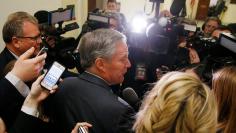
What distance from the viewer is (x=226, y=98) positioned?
1206 mm

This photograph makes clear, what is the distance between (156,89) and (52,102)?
2.05 feet

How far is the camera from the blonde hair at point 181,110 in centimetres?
80

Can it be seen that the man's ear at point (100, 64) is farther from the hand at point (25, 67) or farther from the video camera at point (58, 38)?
the video camera at point (58, 38)

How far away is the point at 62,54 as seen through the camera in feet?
7.98

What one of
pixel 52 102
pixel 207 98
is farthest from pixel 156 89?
pixel 52 102

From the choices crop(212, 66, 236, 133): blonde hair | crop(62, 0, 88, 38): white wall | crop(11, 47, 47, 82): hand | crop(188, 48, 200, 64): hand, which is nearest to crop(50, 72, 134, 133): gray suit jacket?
crop(11, 47, 47, 82): hand

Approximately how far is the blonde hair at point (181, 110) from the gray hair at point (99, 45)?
20.8 inches

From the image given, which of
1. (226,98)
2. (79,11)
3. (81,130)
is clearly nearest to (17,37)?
(81,130)

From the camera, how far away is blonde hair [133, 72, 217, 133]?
0.80 meters

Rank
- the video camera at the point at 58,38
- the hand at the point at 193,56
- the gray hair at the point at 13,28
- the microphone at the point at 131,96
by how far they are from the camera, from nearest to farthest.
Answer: the microphone at the point at 131,96 → the gray hair at the point at 13,28 → the video camera at the point at 58,38 → the hand at the point at 193,56

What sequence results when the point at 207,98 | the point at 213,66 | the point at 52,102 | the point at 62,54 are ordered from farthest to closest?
1. the point at 62,54
2. the point at 213,66
3. the point at 52,102
4. the point at 207,98

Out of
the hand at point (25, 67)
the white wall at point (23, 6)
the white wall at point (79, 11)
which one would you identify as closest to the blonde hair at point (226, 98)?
the hand at point (25, 67)

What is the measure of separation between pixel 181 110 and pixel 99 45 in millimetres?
646

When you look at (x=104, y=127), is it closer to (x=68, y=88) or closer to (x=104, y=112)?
(x=104, y=112)
